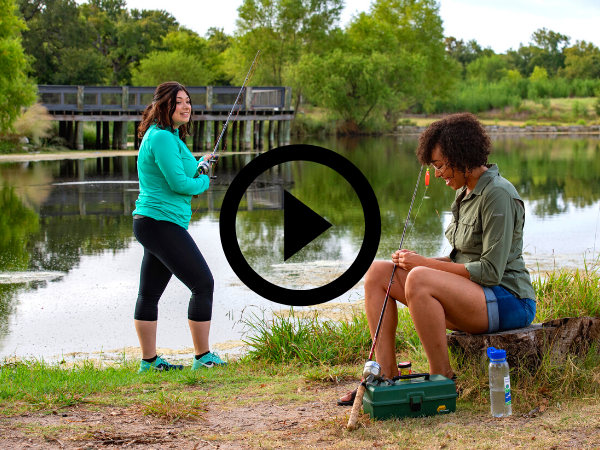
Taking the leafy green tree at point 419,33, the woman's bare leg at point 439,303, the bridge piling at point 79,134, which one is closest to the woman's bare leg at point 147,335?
the woman's bare leg at point 439,303

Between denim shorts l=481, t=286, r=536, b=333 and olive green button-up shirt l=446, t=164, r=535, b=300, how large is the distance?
3 centimetres

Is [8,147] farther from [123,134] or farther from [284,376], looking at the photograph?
[284,376]

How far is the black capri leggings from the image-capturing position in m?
3.97

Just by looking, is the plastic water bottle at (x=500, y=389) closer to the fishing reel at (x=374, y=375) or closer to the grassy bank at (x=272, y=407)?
the grassy bank at (x=272, y=407)

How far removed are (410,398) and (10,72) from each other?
81.0 feet

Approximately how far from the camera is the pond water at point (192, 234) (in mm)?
5848

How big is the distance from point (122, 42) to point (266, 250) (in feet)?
185

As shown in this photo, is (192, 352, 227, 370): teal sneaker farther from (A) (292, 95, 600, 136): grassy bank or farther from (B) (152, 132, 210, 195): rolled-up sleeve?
(A) (292, 95, 600, 136): grassy bank

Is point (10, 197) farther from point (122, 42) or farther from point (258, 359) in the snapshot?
point (122, 42)

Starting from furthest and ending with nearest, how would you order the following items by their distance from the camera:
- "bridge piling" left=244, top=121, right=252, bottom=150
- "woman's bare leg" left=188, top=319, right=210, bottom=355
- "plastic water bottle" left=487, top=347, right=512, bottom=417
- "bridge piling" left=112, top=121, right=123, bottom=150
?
1. "bridge piling" left=244, top=121, right=252, bottom=150
2. "bridge piling" left=112, top=121, right=123, bottom=150
3. "woman's bare leg" left=188, top=319, right=210, bottom=355
4. "plastic water bottle" left=487, top=347, right=512, bottom=417

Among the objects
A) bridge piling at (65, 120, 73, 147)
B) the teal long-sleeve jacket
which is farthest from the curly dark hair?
bridge piling at (65, 120, 73, 147)

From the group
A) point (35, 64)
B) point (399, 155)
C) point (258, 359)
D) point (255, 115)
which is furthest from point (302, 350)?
point (35, 64)

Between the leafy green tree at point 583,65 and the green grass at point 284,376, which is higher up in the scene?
the leafy green tree at point 583,65

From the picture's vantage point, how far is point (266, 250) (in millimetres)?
9133
